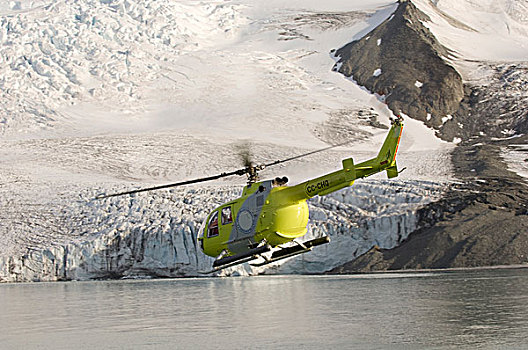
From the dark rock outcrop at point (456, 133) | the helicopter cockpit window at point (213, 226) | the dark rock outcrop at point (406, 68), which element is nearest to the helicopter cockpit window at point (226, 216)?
the helicopter cockpit window at point (213, 226)

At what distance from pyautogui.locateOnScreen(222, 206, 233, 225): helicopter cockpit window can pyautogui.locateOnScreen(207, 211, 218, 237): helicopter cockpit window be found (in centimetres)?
34

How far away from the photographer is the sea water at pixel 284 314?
A: 21719mm

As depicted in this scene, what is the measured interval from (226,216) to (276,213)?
1.80 meters

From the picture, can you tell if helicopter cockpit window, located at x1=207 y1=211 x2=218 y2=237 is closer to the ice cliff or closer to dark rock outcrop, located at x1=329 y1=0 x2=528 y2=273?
the ice cliff

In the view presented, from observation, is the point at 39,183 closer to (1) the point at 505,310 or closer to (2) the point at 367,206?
(2) the point at 367,206

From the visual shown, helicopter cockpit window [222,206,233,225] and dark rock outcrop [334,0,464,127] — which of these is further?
dark rock outcrop [334,0,464,127]

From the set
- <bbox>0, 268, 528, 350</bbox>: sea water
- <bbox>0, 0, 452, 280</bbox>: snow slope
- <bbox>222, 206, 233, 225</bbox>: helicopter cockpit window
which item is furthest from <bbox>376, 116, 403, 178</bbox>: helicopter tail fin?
<bbox>0, 0, 452, 280</bbox>: snow slope

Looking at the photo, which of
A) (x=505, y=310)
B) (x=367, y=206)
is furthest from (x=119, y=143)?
(x=505, y=310)

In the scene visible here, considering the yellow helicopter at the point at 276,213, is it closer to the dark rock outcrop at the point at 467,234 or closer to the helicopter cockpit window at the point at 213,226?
the helicopter cockpit window at the point at 213,226

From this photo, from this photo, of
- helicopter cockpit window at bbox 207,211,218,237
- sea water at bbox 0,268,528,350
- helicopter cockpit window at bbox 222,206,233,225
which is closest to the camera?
helicopter cockpit window at bbox 222,206,233,225

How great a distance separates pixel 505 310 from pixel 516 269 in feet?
56.6

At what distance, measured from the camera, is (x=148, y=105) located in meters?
66.2

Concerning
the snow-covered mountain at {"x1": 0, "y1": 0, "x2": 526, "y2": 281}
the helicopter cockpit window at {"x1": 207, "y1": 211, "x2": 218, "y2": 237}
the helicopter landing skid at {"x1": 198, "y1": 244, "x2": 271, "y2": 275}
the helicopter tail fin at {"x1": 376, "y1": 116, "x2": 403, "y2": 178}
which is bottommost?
the helicopter landing skid at {"x1": 198, "y1": 244, "x2": 271, "y2": 275}

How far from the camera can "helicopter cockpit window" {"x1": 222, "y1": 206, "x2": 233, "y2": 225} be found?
19.8 m
